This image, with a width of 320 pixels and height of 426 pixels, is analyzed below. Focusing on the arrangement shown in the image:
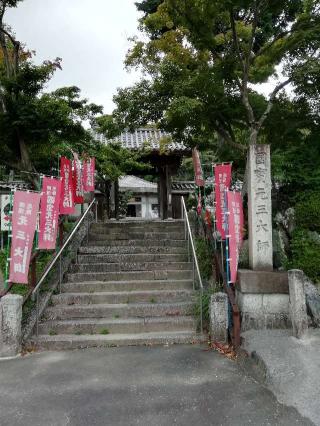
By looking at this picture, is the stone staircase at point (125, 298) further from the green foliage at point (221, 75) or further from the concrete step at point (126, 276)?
the green foliage at point (221, 75)

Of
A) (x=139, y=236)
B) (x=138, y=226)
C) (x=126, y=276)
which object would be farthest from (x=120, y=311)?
(x=138, y=226)

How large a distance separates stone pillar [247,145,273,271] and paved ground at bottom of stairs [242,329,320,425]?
4.07 ft

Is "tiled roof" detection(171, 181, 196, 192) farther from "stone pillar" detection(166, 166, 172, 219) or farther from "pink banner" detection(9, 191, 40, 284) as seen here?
"pink banner" detection(9, 191, 40, 284)

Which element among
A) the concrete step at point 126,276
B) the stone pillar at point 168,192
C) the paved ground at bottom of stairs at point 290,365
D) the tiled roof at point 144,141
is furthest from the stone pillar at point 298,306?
the stone pillar at point 168,192

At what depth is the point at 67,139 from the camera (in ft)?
28.8

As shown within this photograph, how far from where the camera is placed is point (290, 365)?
4.59 meters

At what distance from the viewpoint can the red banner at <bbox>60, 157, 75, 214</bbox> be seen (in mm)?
9344

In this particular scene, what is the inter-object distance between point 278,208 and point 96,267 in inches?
172

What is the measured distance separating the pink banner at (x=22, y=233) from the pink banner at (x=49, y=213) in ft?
2.46

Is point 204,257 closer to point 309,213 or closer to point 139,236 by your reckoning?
point 139,236

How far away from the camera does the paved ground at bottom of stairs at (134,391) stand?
3799 millimetres

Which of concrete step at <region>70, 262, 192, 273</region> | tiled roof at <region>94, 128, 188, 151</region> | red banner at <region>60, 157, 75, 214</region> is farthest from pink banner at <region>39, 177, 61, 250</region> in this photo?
tiled roof at <region>94, 128, 188, 151</region>

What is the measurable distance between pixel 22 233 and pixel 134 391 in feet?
11.1

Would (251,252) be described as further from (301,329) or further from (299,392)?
(299,392)
